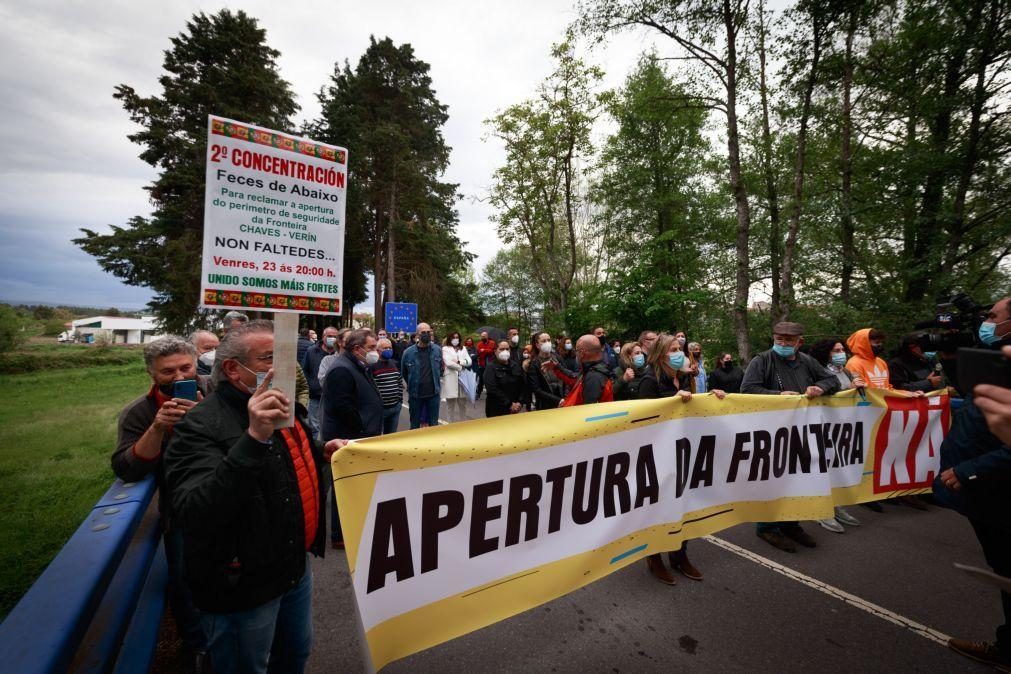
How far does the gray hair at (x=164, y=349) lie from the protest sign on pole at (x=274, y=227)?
1.16 metres

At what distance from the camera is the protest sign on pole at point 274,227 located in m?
1.60

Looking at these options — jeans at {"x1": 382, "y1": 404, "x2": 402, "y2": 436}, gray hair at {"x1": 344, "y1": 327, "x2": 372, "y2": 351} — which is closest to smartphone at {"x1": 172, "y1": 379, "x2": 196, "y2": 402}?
gray hair at {"x1": 344, "y1": 327, "x2": 372, "y2": 351}

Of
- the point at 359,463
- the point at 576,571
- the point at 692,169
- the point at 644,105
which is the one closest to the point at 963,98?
the point at 644,105

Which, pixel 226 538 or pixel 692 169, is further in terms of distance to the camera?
pixel 692 169

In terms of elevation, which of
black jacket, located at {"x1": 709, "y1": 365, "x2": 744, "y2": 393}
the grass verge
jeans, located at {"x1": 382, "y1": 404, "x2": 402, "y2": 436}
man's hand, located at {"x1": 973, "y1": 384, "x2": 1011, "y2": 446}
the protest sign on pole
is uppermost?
the protest sign on pole

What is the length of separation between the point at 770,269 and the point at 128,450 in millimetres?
18830

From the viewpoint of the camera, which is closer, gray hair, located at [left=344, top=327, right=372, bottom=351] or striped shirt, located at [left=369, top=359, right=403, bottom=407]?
gray hair, located at [left=344, top=327, right=372, bottom=351]

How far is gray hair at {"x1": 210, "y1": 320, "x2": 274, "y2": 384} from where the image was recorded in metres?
1.76

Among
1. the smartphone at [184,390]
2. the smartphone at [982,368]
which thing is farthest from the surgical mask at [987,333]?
the smartphone at [184,390]

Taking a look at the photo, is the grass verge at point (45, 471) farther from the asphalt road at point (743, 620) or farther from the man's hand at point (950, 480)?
the man's hand at point (950, 480)

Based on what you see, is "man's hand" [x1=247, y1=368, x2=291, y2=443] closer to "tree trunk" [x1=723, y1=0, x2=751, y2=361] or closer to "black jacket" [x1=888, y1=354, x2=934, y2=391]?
"black jacket" [x1=888, y1=354, x2=934, y2=391]

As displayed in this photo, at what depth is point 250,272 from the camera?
65.9 inches

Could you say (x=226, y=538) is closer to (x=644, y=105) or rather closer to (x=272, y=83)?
(x=644, y=105)

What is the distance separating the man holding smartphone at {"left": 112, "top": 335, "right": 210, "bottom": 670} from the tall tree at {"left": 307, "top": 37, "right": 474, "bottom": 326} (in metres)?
23.7
